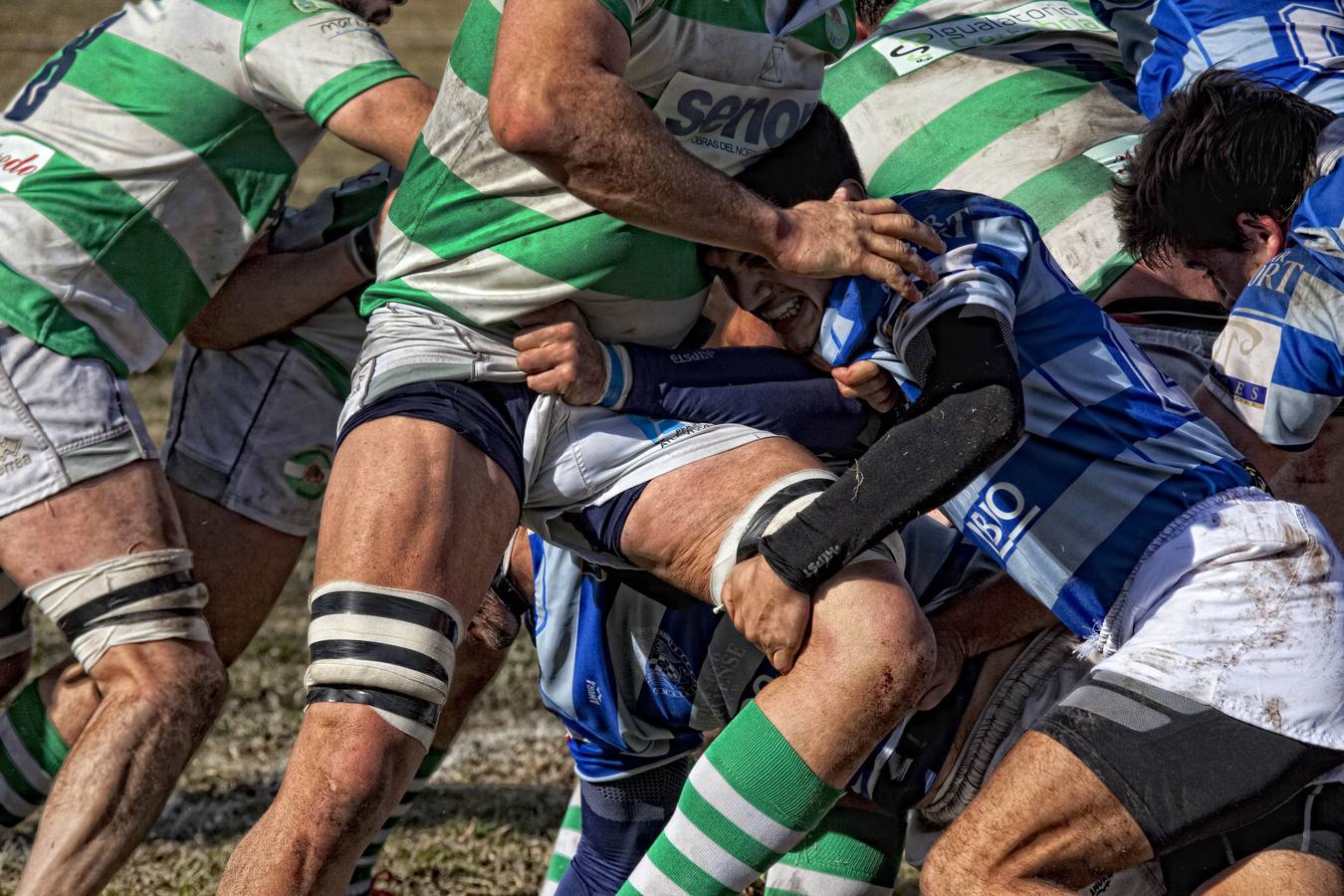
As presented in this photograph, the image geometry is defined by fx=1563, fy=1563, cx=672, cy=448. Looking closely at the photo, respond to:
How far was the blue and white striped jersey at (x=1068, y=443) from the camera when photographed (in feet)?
8.57

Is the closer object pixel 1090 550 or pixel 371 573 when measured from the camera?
pixel 371 573

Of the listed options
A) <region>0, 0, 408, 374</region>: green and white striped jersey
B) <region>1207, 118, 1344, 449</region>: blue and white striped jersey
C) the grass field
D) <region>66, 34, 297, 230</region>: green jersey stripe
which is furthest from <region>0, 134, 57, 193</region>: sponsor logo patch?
<region>1207, 118, 1344, 449</region>: blue and white striped jersey

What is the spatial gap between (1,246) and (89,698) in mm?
961

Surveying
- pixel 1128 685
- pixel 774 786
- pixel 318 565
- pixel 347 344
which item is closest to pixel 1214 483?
pixel 1128 685

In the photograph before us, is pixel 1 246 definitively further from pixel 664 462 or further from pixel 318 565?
pixel 664 462

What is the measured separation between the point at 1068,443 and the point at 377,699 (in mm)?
1214

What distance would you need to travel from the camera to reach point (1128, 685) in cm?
248

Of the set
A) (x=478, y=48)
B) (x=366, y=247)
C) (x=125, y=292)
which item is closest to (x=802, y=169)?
(x=478, y=48)

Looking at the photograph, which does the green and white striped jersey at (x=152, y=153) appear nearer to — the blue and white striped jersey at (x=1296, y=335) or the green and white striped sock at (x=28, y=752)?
the green and white striped sock at (x=28, y=752)

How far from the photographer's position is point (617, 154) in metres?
2.33

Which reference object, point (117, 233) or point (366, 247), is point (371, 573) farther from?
point (366, 247)

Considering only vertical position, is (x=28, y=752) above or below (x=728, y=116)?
below

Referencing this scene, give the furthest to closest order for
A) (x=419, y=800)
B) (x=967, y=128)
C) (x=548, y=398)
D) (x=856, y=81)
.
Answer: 1. (x=419, y=800)
2. (x=856, y=81)
3. (x=967, y=128)
4. (x=548, y=398)

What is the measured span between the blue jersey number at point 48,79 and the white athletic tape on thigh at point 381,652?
1.59 m
